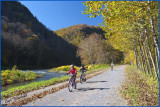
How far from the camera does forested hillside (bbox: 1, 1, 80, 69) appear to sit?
6406 centimetres

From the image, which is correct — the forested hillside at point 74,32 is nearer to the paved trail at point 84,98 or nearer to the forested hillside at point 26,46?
the forested hillside at point 26,46

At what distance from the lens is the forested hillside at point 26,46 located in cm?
6406

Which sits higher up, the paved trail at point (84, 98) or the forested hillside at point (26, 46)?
the forested hillside at point (26, 46)

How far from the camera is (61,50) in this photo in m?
103

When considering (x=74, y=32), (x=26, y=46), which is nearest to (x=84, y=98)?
(x=26, y=46)

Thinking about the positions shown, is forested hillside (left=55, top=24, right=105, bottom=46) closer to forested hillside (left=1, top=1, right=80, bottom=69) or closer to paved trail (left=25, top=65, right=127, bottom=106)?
forested hillside (left=1, top=1, right=80, bottom=69)

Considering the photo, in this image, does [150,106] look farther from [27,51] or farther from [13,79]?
[27,51]

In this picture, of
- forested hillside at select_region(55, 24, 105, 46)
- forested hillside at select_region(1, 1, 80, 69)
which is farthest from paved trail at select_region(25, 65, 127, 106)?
forested hillside at select_region(55, 24, 105, 46)

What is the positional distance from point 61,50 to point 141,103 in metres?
97.8

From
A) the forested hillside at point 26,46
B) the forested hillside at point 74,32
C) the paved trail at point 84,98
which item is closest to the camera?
the paved trail at point 84,98

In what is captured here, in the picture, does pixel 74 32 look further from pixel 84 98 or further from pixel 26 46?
pixel 84 98

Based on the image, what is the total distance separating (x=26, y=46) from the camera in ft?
236

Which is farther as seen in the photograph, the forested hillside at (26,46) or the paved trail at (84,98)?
the forested hillside at (26,46)

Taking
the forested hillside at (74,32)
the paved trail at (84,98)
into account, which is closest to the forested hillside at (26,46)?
the forested hillside at (74,32)
